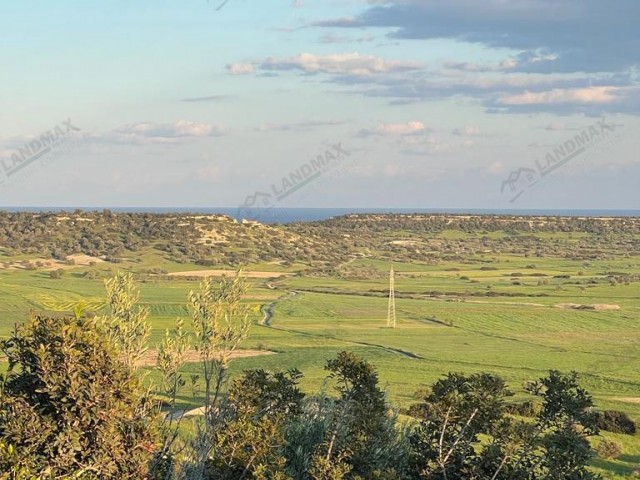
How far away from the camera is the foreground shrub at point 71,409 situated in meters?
13.0

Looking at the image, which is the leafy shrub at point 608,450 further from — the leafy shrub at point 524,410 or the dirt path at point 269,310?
the dirt path at point 269,310

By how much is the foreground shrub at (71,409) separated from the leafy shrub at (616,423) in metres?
29.7

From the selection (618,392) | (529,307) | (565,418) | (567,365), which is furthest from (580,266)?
(565,418)

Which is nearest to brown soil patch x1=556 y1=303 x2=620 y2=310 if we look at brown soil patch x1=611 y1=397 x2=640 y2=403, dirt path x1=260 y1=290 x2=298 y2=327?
dirt path x1=260 y1=290 x2=298 y2=327

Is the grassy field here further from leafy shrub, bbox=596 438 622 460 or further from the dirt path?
the dirt path

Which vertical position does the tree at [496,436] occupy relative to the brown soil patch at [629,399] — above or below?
above

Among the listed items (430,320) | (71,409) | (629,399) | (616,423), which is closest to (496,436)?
(71,409)

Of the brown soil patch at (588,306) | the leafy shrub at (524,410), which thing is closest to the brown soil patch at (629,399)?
the leafy shrub at (524,410)

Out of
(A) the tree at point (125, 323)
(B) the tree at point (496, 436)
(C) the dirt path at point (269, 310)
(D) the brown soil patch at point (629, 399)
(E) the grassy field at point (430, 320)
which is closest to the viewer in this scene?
(B) the tree at point (496, 436)

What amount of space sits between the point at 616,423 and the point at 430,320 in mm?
48153

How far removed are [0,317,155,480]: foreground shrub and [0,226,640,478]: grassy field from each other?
1533cm

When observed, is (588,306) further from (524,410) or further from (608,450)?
(608,450)

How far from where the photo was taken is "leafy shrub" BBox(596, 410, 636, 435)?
126ft

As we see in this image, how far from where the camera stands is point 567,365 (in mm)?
62500
